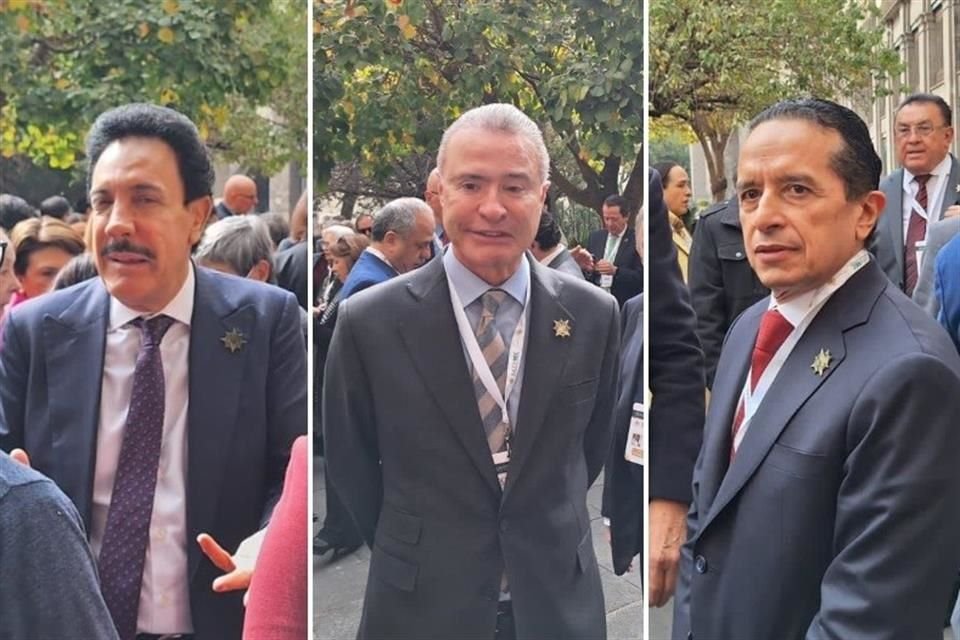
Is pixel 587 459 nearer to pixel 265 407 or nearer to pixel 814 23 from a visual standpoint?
pixel 265 407

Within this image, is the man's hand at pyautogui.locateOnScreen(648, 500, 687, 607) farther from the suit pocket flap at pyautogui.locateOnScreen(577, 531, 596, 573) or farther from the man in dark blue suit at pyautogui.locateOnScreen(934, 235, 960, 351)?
the man in dark blue suit at pyautogui.locateOnScreen(934, 235, 960, 351)

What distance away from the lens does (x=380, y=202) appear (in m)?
2.20

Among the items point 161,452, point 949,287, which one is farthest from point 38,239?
point 949,287

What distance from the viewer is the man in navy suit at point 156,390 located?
7.46 feet

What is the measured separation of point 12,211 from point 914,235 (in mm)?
2644

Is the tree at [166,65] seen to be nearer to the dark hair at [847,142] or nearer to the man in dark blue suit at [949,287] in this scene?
the dark hair at [847,142]

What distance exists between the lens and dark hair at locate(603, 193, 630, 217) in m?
2.23

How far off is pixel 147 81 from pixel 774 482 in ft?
5.62

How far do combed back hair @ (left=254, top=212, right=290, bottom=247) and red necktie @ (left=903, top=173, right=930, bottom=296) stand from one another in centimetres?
191

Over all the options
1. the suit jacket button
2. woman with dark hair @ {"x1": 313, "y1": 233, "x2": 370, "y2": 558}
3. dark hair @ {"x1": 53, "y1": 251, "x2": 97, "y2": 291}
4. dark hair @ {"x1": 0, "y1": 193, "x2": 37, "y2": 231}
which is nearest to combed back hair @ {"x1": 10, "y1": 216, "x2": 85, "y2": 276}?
dark hair @ {"x1": 0, "y1": 193, "x2": 37, "y2": 231}

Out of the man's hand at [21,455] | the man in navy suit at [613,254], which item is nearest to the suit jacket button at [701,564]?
the man in navy suit at [613,254]

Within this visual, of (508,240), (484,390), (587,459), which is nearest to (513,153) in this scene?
(508,240)

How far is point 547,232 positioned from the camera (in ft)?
7.32

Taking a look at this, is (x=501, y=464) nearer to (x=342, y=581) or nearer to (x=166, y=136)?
(x=342, y=581)
